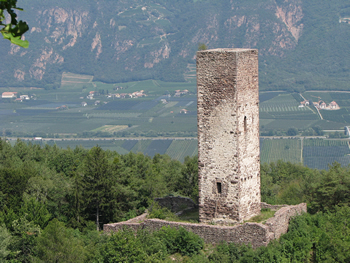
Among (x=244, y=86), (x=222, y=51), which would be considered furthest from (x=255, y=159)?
(x=222, y=51)

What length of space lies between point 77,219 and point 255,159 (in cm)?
1144

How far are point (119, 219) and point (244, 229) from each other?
10.4 metres

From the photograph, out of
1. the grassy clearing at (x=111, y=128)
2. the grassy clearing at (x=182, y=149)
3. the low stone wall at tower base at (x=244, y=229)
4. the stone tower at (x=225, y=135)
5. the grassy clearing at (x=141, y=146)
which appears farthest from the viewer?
the grassy clearing at (x=111, y=128)

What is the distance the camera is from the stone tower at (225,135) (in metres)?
20.9

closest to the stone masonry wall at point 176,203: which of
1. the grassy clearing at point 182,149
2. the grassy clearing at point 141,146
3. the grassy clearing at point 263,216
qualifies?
the grassy clearing at point 263,216

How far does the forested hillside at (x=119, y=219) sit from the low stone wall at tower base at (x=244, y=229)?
30 centimetres

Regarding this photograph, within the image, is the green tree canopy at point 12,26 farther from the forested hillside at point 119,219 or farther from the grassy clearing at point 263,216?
the grassy clearing at point 263,216

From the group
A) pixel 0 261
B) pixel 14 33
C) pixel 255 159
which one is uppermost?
pixel 14 33

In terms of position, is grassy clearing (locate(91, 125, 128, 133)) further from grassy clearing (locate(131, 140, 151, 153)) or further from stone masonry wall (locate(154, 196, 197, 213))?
stone masonry wall (locate(154, 196, 197, 213))

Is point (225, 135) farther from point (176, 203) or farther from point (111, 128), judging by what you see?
point (111, 128)

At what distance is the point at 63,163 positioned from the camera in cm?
4138

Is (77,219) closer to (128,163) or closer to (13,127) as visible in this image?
(128,163)

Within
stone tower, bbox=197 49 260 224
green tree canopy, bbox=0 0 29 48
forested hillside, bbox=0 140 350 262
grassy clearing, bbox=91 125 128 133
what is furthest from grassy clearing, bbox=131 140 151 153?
green tree canopy, bbox=0 0 29 48

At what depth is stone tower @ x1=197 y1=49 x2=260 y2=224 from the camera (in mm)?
20859
